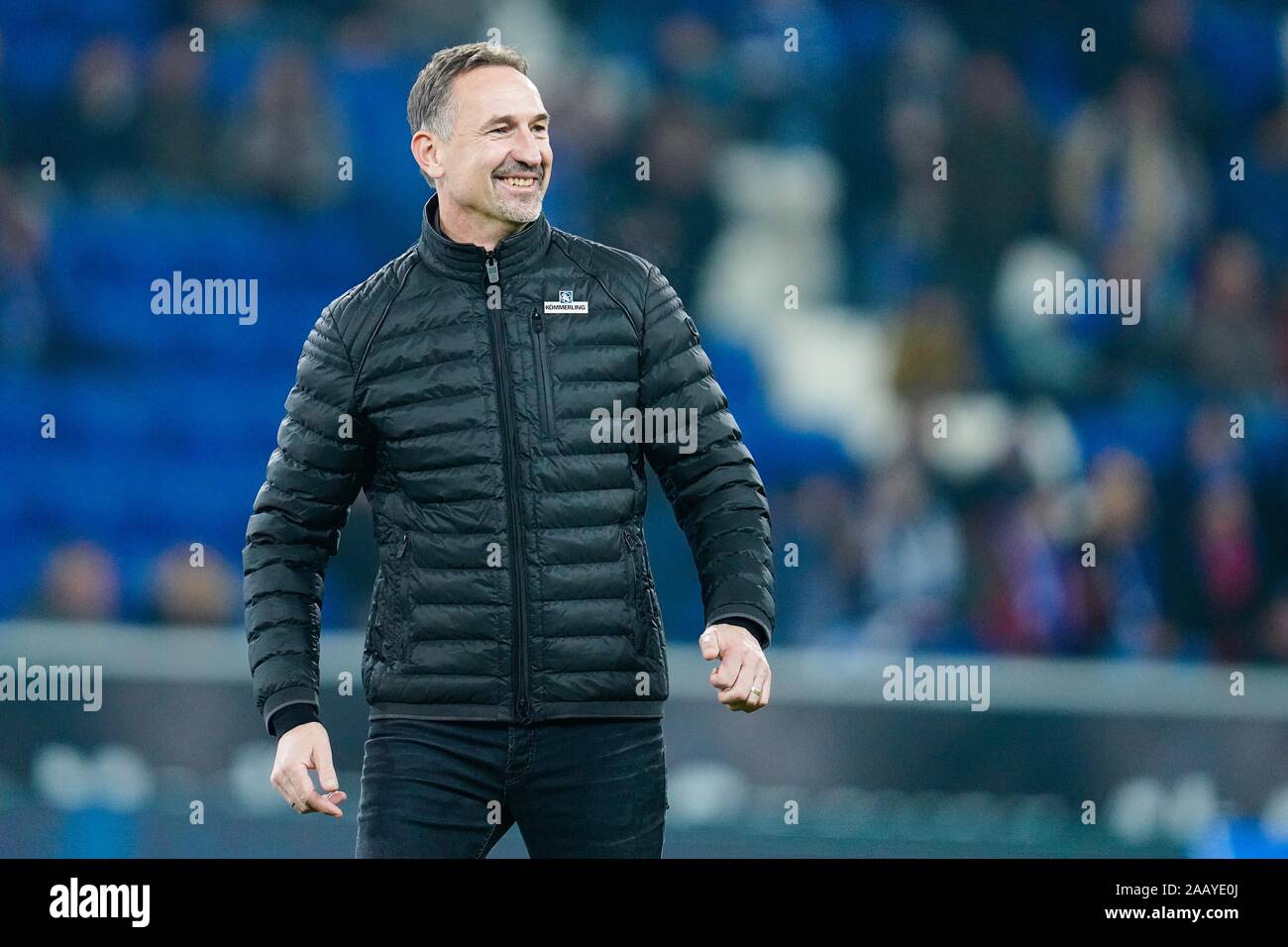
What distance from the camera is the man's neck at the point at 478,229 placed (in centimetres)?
299

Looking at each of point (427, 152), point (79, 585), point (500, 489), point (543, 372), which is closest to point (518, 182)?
point (427, 152)

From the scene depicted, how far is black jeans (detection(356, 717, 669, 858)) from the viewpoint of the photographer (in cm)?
Result: 282

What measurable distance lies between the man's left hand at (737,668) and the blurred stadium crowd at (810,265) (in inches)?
125

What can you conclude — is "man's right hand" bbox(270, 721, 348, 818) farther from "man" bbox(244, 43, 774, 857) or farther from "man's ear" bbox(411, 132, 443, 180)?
"man's ear" bbox(411, 132, 443, 180)

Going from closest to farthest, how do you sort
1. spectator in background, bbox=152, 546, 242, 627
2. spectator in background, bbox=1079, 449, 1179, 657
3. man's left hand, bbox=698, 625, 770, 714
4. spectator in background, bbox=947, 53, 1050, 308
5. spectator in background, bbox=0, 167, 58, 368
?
man's left hand, bbox=698, 625, 770, 714 → spectator in background, bbox=152, 546, 242, 627 → spectator in background, bbox=1079, 449, 1179, 657 → spectator in background, bbox=0, 167, 58, 368 → spectator in background, bbox=947, 53, 1050, 308

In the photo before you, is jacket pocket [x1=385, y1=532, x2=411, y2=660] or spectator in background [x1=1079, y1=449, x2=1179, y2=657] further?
spectator in background [x1=1079, y1=449, x2=1179, y2=657]

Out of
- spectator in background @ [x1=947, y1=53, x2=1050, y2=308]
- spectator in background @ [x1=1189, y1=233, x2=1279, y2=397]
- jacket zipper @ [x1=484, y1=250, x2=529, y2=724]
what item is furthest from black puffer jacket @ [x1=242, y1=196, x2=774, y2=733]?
spectator in background @ [x1=1189, y1=233, x2=1279, y2=397]

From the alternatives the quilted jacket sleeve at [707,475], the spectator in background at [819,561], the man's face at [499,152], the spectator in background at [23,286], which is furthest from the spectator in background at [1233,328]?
the man's face at [499,152]

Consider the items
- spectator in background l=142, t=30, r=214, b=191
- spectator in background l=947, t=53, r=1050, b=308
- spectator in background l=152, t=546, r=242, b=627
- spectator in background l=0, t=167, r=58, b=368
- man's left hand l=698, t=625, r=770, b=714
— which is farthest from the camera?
spectator in background l=947, t=53, r=1050, b=308

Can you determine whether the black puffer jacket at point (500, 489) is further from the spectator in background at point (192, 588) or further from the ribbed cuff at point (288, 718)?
the spectator in background at point (192, 588)

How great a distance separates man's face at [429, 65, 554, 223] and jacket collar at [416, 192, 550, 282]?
32 mm

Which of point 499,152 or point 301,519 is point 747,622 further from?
point 499,152

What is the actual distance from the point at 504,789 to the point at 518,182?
89 cm

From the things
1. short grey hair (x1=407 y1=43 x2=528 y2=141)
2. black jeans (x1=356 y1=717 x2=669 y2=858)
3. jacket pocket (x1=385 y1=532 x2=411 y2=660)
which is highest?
short grey hair (x1=407 y1=43 x2=528 y2=141)
